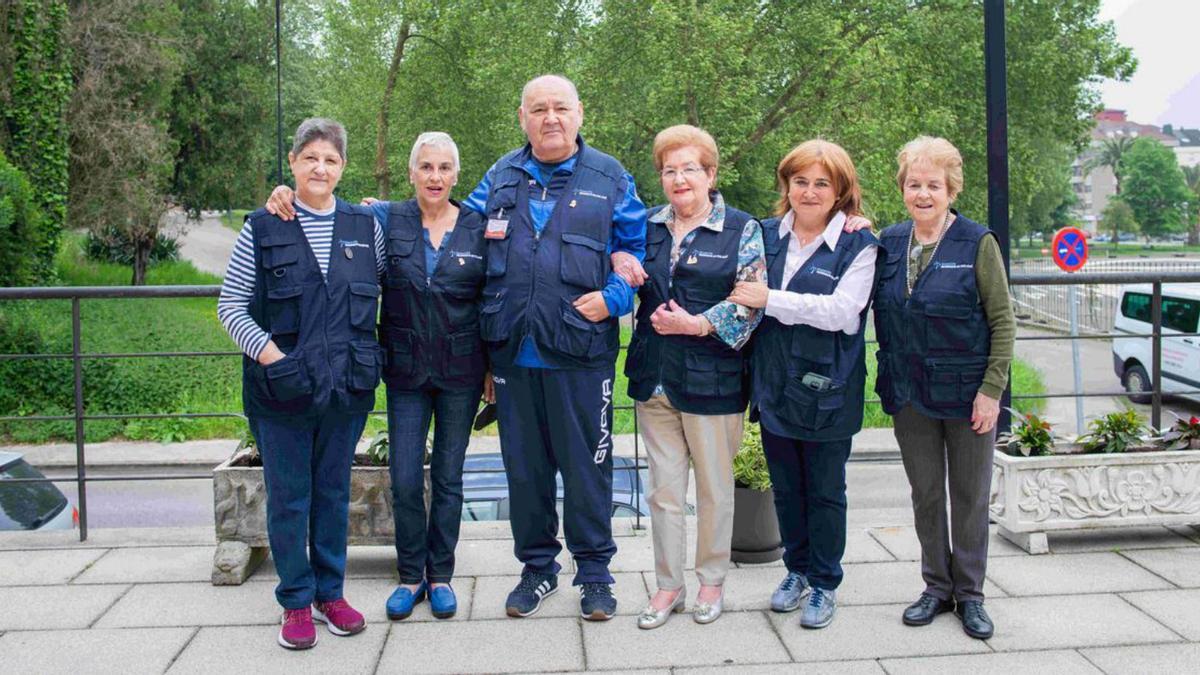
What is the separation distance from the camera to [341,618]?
3.87 metres

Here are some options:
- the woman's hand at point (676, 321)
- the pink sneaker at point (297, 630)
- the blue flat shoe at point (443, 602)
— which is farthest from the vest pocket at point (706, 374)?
the pink sneaker at point (297, 630)

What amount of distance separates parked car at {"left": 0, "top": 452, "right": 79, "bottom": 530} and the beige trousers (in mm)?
4423

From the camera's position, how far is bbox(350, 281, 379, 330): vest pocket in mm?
3719

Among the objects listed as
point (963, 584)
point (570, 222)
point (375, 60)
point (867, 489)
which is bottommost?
point (867, 489)

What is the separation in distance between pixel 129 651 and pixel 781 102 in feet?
77.1

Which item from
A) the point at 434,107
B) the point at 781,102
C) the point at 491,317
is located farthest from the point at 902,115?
the point at 491,317

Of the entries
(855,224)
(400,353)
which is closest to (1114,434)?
(855,224)

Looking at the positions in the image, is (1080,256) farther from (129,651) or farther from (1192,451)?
(129,651)

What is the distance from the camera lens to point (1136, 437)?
4.93m

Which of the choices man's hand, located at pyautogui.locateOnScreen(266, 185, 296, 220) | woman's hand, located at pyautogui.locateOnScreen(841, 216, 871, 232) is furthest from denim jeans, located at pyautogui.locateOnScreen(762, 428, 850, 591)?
man's hand, located at pyautogui.locateOnScreen(266, 185, 296, 220)

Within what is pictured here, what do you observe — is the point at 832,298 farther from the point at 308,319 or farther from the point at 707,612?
the point at 308,319

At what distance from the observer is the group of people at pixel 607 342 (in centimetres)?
371

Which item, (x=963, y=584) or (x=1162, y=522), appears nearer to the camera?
(x=963, y=584)

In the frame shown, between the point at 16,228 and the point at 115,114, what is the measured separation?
23.8 ft
